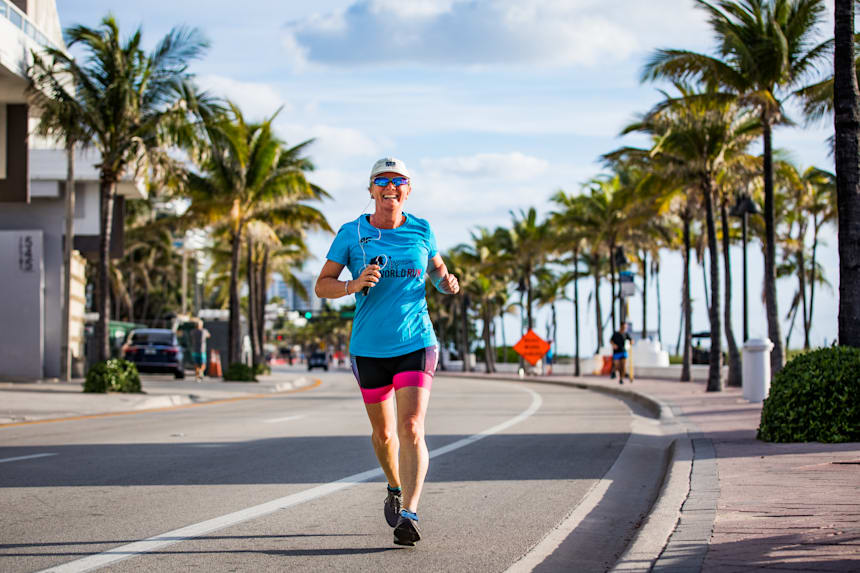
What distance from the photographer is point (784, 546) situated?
4992 mm

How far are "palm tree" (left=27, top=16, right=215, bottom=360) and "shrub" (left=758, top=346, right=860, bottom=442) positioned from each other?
15454 millimetres

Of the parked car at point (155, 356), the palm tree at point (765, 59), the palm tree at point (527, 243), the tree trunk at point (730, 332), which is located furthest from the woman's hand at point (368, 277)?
the palm tree at point (527, 243)

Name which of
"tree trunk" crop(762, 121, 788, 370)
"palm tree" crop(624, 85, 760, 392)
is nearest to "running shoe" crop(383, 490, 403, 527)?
"tree trunk" crop(762, 121, 788, 370)

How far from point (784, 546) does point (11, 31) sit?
2007 centimetres

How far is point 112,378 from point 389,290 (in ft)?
56.6

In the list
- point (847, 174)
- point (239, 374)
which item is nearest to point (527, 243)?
point (239, 374)

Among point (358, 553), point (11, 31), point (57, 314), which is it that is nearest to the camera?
point (358, 553)

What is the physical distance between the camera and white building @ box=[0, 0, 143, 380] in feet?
75.2

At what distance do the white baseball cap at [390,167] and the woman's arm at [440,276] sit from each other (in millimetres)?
544

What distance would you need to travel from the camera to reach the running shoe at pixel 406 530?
18.1 ft

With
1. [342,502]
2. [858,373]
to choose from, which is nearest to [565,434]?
[858,373]

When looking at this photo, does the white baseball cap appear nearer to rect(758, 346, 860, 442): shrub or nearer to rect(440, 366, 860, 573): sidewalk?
rect(440, 366, 860, 573): sidewalk

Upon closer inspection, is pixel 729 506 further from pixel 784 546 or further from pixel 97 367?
pixel 97 367

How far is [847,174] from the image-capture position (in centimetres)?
1127
